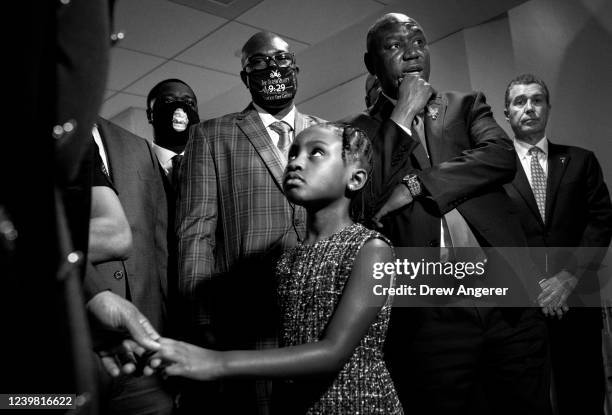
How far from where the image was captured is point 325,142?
127 cm

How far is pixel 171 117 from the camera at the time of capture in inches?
99.1

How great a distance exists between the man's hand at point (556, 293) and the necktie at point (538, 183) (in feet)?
0.98

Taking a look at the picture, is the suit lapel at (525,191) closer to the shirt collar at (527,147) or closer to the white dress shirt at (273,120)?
the shirt collar at (527,147)

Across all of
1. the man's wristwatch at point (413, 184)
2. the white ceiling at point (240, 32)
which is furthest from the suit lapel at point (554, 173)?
the white ceiling at point (240, 32)

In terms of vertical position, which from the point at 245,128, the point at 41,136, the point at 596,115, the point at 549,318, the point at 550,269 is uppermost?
the point at 596,115

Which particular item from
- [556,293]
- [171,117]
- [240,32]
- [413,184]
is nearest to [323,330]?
[413,184]

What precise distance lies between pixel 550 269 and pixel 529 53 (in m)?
1.75

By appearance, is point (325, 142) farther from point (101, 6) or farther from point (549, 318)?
point (549, 318)

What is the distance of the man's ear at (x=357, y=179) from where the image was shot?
1.28 meters

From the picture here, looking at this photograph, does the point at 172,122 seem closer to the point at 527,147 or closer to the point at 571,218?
the point at 527,147

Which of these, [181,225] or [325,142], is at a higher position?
[325,142]

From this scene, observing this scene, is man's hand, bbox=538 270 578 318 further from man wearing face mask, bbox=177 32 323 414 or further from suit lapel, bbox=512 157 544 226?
man wearing face mask, bbox=177 32 323 414

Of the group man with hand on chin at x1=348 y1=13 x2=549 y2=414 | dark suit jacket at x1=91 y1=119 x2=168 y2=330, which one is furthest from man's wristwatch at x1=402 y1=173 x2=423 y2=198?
dark suit jacket at x1=91 y1=119 x2=168 y2=330

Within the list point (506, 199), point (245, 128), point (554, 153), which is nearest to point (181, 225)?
point (245, 128)
